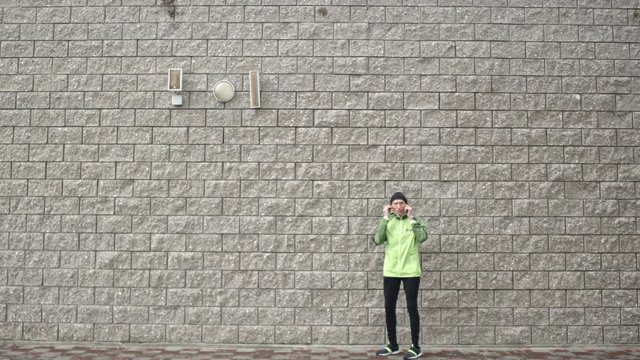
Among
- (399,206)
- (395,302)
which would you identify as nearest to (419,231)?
(399,206)

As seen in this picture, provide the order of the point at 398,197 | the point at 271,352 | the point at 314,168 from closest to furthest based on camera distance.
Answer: the point at 398,197
the point at 271,352
the point at 314,168

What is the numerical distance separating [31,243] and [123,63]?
7.88 feet

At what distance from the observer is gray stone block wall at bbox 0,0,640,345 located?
6.23m

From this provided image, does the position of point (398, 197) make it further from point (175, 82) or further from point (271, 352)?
point (175, 82)

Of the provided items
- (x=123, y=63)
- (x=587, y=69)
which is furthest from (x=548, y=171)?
(x=123, y=63)

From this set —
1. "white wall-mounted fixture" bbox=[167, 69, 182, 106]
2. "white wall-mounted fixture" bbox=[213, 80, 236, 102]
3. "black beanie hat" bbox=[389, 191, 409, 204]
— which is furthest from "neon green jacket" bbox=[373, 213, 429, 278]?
"white wall-mounted fixture" bbox=[167, 69, 182, 106]

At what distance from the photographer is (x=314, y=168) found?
6348 millimetres

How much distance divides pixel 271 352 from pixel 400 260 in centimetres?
175

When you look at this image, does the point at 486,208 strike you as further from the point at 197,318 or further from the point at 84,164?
the point at 84,164

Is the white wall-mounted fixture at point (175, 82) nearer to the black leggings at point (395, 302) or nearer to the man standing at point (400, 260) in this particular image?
the man standing at point (400, 260)

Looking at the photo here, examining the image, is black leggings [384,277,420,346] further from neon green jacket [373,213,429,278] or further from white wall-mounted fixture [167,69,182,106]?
white wall-mounted fixture [167,69,182,106]

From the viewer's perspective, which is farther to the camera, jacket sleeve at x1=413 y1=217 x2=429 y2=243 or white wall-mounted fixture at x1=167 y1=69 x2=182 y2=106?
white wall-mounted fixture at x1=167 y1=69 x2=182 y2=106

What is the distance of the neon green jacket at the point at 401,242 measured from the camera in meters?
5.62

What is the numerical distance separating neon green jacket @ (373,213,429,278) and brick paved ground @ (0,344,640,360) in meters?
0.95
